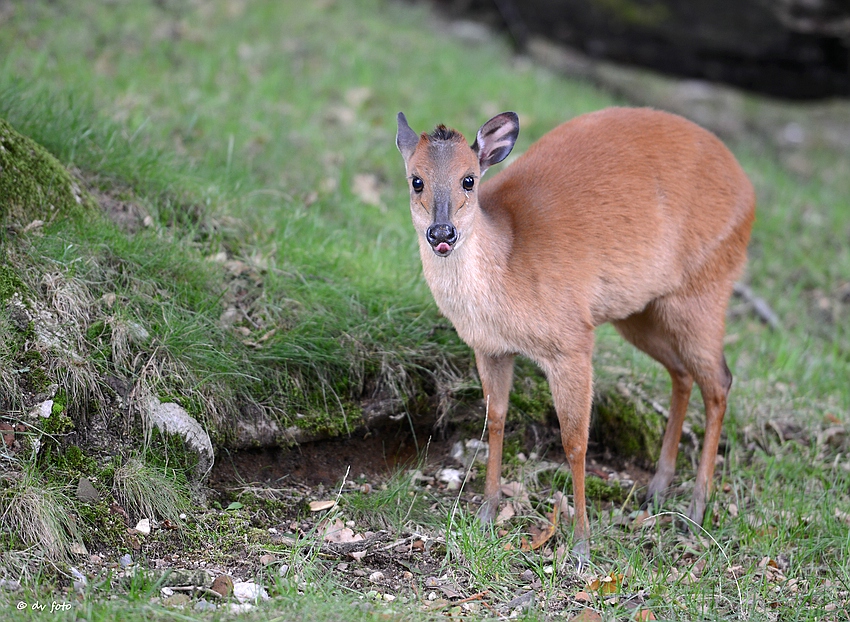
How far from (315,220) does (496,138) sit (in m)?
1.69

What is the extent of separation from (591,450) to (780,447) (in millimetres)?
1077

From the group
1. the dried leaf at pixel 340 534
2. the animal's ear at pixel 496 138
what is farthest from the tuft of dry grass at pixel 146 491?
the animal's ear at pixel 496 138

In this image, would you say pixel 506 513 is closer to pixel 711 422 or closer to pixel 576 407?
pixel 576 407

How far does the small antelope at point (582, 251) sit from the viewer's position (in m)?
3.81

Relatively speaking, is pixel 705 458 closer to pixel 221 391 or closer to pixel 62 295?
pixel 221 391

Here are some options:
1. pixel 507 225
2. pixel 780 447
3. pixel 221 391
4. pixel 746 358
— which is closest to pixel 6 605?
pixel 221 391

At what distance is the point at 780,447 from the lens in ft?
16.3

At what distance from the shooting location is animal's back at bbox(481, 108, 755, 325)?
4.03 metres

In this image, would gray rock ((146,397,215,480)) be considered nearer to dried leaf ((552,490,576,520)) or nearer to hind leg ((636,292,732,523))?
dried leaf ((552,490,576,520))

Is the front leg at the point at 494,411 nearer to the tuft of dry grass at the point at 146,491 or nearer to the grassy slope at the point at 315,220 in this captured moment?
the grassy slope at the point at 315,220

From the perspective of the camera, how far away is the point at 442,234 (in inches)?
139

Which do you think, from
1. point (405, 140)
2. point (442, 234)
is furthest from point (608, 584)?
point (405, 140)

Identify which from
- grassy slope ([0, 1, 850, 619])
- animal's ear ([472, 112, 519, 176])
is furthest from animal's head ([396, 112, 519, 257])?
grassy slope ([0, 1, 850, 619])

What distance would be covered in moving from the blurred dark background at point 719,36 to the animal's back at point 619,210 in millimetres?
5340
